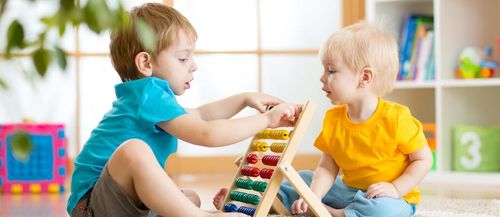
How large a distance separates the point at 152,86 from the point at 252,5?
2.09 meters

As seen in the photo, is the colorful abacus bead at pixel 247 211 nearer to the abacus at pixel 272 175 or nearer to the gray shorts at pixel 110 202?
the abacus at pixel 272 175

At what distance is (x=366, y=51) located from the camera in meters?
1.88

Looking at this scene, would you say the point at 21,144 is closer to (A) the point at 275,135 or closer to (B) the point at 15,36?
(B) the point at 15,36

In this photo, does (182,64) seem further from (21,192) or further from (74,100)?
(74,100)

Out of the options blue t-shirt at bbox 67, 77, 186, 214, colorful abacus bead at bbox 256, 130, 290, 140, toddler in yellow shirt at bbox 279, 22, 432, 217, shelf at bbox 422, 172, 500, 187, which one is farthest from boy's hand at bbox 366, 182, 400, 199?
shelf at bbox 422, 172, 500, 187

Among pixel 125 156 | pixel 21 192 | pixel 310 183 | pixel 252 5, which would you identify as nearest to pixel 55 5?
pixel 125 156

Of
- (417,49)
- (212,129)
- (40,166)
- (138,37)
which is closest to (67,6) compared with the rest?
(212,129)

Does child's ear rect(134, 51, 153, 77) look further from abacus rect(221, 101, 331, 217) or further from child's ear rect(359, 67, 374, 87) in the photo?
child's ear rect(359, 67, 374, 87)

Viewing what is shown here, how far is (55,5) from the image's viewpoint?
1.87ft

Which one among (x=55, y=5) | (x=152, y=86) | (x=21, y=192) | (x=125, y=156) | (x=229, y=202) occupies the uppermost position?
(x=55, y=5)

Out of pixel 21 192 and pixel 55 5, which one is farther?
pixel 21 192

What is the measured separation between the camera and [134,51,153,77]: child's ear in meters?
1.68

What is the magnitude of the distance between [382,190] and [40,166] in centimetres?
165

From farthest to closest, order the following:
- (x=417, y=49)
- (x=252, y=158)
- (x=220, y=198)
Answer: (x=417, y=49), (x=220, y=198), (x=252, y=158)
